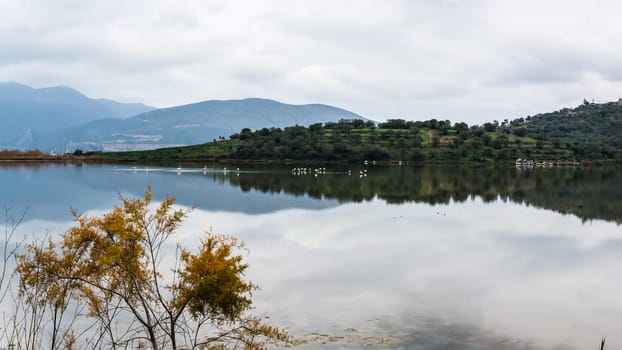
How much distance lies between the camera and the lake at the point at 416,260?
17438 mm

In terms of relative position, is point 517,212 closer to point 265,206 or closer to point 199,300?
point 265,206

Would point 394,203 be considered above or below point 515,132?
below

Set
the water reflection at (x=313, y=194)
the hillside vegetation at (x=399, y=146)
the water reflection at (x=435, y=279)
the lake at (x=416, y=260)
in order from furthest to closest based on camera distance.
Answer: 1. the hillside vegetation at (x=399, y=146)
2. the water reflection at (x=313, y=194)
3. the lake at (x=416, y=260)
4. the water reflection at (x=435, y=279)

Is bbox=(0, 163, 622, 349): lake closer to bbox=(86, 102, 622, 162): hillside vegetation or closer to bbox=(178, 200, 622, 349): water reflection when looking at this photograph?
bbox=(178, 200, 622, 349): water reflection

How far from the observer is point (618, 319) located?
19094mm

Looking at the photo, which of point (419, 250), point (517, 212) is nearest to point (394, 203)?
point (517, 212)

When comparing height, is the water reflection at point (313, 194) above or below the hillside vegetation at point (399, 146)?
below

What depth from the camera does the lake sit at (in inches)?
687

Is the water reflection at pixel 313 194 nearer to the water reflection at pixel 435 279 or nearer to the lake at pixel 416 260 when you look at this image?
the lake at pixel 416 260

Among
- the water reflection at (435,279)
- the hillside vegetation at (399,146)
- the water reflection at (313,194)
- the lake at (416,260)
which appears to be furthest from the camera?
the hillside vegetation at (399,146)

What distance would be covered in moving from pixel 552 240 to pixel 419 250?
1021cm

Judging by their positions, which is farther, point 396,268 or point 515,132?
point 515,132

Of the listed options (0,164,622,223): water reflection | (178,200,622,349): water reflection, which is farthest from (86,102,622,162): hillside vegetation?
(178,200,622,349): water reflection

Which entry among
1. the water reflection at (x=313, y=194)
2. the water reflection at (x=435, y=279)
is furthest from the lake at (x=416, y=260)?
the water reflection at (x=313, y=194)
